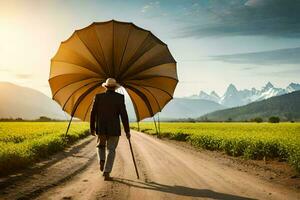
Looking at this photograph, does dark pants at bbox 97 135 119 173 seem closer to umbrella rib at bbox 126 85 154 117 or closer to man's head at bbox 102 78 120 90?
man's head at bbox 102 78 120 90

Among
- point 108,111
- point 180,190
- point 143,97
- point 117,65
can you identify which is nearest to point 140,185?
point 180,190

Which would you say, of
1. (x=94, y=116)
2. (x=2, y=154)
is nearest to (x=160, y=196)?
(x=94, y=116)

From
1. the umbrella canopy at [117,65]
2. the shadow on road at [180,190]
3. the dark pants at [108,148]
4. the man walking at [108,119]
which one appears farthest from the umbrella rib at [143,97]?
the shadow on road at [180,190]

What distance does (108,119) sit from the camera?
39.1 ft

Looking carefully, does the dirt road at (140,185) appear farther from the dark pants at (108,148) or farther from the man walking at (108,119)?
the man walking at (108,119)

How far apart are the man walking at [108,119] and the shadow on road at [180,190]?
3.46 feet

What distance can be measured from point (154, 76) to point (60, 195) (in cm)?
585

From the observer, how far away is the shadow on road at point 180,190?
929 centimetres

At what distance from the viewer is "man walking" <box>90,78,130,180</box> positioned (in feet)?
38.6

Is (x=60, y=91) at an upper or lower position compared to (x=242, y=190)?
upper

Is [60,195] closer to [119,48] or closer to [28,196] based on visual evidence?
[28,196]

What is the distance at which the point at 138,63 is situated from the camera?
1320 cm

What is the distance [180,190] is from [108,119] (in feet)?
10.8

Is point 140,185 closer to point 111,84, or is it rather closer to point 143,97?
point 111,84
